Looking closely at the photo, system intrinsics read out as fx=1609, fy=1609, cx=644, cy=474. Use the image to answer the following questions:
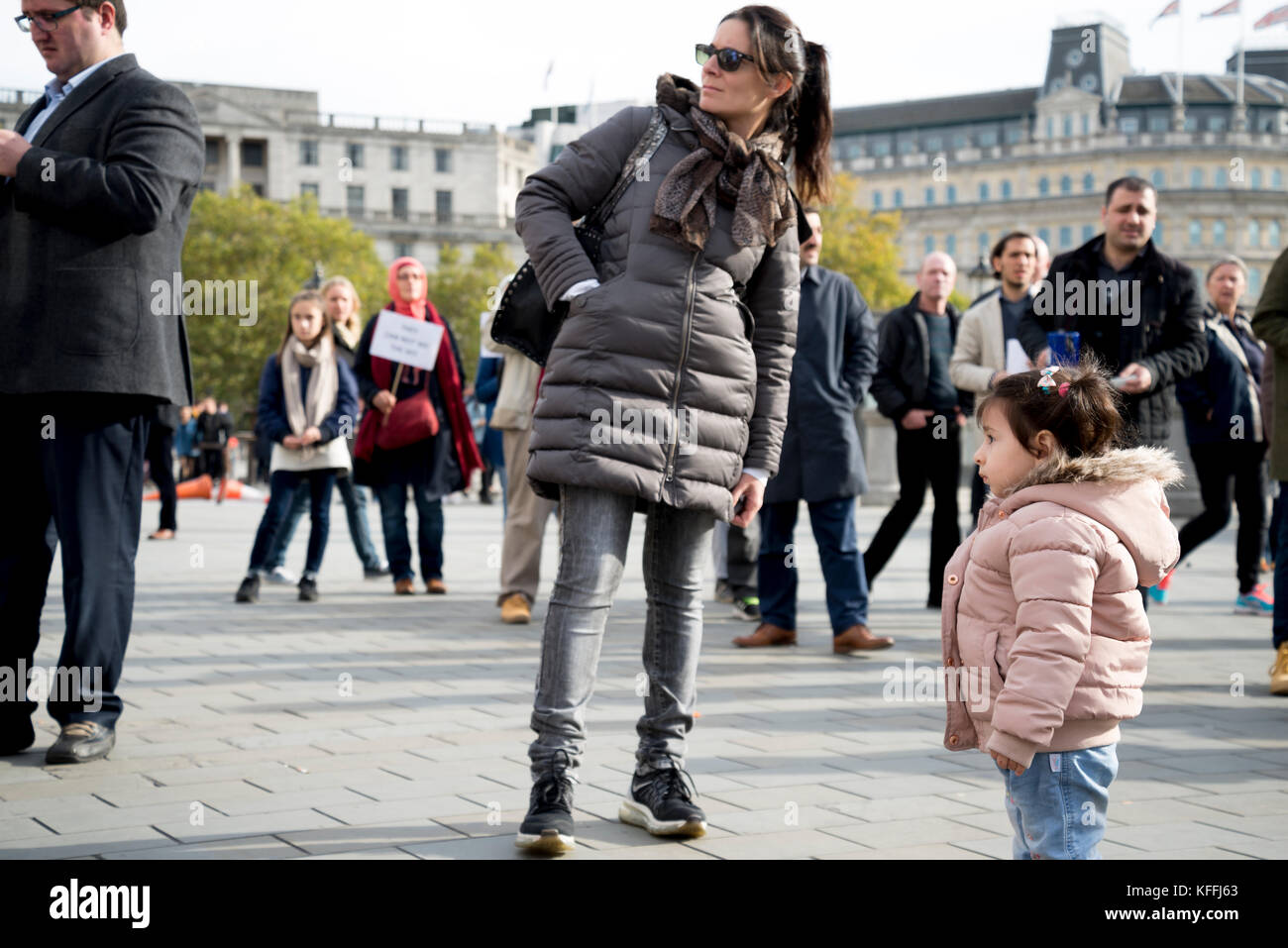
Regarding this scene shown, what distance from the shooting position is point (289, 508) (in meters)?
10.4

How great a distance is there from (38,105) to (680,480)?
2640 millimetres

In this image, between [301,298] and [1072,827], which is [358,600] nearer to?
[301,298]

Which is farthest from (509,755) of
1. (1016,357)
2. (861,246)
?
(861,246)

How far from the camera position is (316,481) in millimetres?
10234

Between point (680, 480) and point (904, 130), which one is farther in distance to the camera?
point (904, 130)

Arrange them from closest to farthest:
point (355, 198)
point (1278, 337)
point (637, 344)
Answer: point (637, 344) < point (1278, 337) < point (355, 198)

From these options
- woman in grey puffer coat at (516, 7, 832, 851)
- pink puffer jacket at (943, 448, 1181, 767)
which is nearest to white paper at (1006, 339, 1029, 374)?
woman in grey puffer coat at (516, 7, 832, 851)

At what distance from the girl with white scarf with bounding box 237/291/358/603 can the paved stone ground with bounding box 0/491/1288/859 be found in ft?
3.94

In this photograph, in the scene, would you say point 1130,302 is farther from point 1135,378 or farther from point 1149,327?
point 1135,378

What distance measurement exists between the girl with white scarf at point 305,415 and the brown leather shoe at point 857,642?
12.2 ft

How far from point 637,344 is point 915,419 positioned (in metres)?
5.54

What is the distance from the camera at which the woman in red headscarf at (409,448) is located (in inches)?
404
